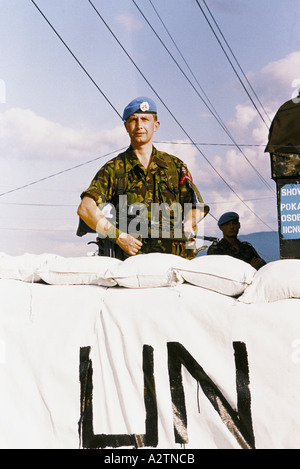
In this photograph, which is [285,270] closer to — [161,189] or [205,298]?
[205,298]

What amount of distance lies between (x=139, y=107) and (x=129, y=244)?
32.5 inches

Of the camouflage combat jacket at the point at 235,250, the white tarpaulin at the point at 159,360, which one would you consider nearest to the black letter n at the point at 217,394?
the white tarpaulin at the point at 159,360

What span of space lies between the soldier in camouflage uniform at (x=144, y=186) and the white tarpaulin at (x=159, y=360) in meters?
0.84

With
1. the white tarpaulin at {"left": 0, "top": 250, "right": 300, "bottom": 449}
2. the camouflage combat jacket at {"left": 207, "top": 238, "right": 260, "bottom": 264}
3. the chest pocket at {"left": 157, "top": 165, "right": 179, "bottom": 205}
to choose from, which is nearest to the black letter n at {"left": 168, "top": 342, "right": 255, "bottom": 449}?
the white tarpaulin at {"left": 0, "top": 250, "right": 300, "bottom": 449}

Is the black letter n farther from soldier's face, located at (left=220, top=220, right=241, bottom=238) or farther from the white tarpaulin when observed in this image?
soldier's face, located at (left=220, top=220, right=241, bottom=238)

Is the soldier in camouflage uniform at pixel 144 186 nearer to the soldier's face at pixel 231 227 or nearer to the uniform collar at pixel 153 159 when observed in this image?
the uniform collar at pixel 153 159

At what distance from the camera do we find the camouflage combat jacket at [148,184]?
3.16 metres

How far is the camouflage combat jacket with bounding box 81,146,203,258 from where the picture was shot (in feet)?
10.4

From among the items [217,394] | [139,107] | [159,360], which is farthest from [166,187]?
[217,394]

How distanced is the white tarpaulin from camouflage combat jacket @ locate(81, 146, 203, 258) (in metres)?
0.90
